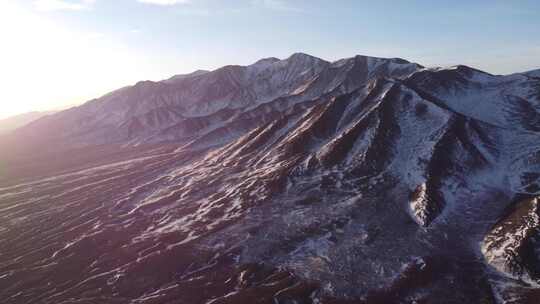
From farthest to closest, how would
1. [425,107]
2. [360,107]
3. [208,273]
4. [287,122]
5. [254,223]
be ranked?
[287,122], [360,107], [425,107], [254,223], [208,273]

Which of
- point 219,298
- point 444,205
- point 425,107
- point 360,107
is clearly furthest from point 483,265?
point 360,107

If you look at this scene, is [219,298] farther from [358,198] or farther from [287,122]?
[287,122]

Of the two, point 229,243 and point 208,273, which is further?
point 229,243

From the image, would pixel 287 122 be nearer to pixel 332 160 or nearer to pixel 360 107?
pixel 360 107

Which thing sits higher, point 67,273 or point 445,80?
point 445,80

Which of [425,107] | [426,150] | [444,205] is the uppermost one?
[425,107]

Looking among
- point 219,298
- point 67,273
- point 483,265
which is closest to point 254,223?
point 219,298

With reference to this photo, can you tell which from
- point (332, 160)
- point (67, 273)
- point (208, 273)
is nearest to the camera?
point (208, 273)
